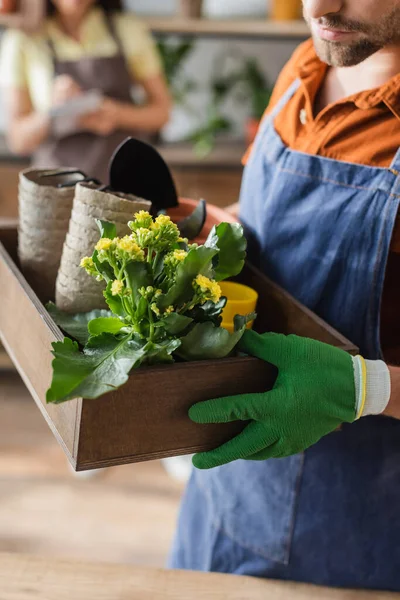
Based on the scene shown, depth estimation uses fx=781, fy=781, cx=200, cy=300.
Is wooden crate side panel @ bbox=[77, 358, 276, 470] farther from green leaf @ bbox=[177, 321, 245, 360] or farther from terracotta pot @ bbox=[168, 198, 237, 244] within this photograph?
terracotta pot @ bbox=[168, 198, 237, 244]

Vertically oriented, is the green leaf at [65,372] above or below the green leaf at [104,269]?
below

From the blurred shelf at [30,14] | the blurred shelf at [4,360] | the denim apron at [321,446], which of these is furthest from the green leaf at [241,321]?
the blurred shelf at [4,360]

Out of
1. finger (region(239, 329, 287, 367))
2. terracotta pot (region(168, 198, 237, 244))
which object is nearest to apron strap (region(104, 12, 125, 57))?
terracotta pot (region(168, 198, 237, 244))

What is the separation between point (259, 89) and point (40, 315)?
93.5 inches

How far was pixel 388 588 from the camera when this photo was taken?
1.10 m

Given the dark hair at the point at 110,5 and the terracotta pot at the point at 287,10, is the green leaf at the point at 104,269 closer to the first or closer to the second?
the dark hair at the point at 110,5

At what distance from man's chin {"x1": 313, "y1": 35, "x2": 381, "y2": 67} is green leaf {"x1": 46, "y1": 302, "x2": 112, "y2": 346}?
1.34ft

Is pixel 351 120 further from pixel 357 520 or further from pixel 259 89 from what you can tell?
pixel 259 89

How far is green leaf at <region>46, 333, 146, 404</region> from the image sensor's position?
645mm

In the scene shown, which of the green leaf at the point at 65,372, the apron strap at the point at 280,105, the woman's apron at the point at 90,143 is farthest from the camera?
the woman's apron at the point at 90,143

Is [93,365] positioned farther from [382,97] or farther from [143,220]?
[382,97]

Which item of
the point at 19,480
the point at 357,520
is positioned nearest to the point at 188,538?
the point at 357,520

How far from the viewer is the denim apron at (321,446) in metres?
0.95

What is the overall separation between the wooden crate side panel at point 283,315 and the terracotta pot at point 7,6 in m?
1.72
